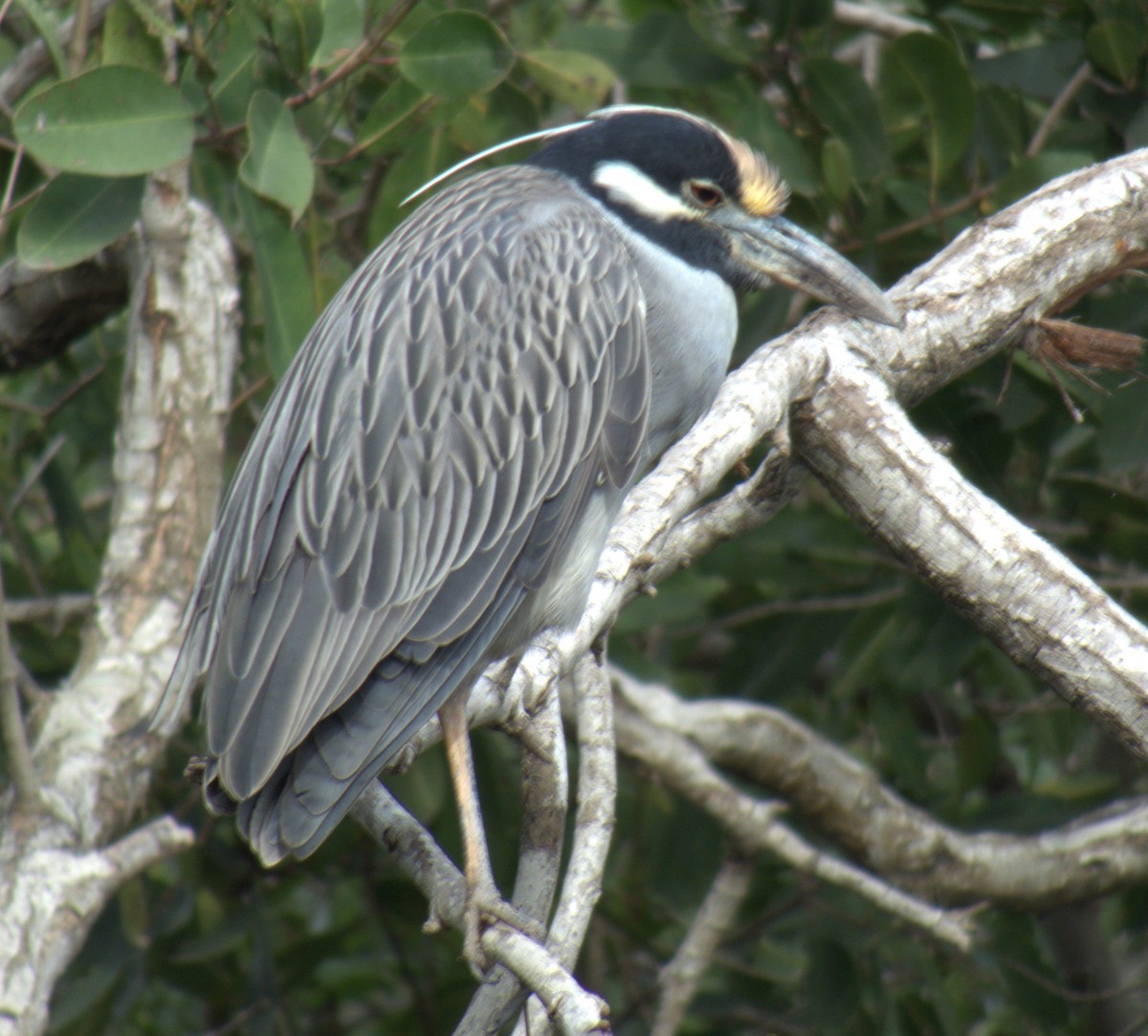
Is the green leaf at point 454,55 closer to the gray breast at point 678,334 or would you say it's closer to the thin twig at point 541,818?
the gray breast at point 678,334

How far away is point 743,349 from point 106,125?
64.9 inches

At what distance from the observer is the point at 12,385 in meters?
4.22

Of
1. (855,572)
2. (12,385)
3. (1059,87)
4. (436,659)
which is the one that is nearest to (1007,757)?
(855,572)

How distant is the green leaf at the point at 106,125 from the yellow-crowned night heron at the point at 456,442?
45cm

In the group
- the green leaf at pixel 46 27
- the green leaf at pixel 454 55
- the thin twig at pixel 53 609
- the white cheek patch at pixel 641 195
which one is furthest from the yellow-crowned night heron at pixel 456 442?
the thin twig at pixel 53 609

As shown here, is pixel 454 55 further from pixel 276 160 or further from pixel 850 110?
pixel 850 110

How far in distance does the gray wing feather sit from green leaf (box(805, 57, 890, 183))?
682 millimetres

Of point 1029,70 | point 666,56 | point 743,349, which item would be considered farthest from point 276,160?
point 1029,70

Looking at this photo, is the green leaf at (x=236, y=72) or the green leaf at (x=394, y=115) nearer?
the green leaf at (x=236, y=72)

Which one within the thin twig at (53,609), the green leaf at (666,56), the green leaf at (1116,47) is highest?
the green leaf at (1116,47)

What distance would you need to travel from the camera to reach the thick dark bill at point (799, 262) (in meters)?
2.67

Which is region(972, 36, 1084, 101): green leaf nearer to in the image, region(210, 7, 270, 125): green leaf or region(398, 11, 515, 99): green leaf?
region(398, 11, 515, 99): green leaf

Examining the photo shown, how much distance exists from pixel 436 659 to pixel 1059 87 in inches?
83.0

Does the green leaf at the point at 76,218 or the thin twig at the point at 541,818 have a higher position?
the green leaf at the point at 76,218
